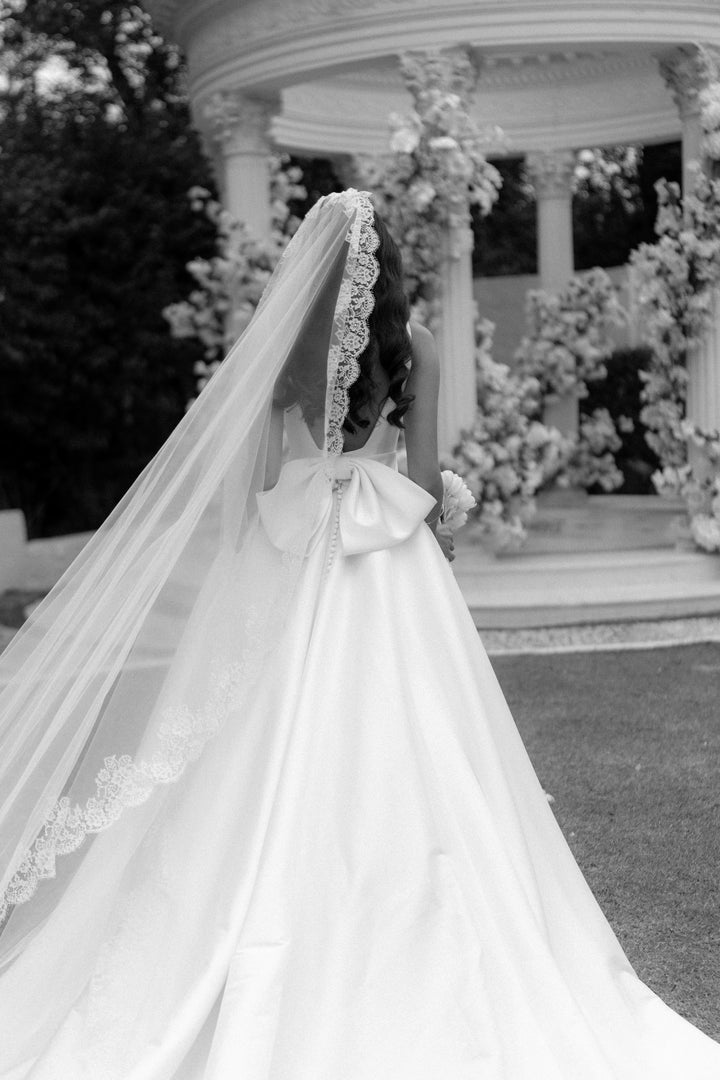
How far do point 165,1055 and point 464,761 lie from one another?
0.87 m

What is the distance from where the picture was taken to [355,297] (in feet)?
9.23

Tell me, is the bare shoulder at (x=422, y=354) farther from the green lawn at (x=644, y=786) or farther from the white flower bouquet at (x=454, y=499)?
the green lawn at (x=644, y=786)

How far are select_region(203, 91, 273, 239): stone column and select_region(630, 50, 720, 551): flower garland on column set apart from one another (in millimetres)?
2676

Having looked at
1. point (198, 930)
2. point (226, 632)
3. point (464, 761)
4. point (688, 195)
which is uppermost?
point (688, 195)

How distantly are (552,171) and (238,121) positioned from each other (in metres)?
3.74

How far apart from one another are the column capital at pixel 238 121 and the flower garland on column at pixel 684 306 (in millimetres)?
2718

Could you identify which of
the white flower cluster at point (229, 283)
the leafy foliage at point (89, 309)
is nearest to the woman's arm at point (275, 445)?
the white flower cluster at point (229, 283)

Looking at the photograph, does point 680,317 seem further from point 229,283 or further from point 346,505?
point 346,505

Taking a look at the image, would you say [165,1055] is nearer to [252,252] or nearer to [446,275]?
[446,275]

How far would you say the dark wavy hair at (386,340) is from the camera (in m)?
2.85

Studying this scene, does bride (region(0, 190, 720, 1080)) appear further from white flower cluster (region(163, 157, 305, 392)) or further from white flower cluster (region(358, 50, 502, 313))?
white flower cluster (region(163, 157, 305, 392))

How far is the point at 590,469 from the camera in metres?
10.6

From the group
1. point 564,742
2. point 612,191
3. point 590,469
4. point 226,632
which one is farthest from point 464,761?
point 612,191

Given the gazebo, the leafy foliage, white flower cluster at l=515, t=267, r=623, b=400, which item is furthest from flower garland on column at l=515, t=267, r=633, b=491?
the leafy foliage
